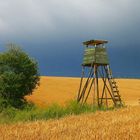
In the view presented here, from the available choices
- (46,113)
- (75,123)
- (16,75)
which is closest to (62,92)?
(16,75)

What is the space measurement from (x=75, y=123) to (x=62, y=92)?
178 ft

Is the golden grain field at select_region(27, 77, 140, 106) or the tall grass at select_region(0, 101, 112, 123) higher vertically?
the golden grain field at select_region(27, 77, 140, 106)

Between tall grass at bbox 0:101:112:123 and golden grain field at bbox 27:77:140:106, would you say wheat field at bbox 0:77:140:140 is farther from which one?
tall grass at bbox 0:101:112:123

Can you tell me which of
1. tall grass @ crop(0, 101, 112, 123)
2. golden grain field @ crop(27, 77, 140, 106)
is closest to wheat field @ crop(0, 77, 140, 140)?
golden grain field @ crop(27, 77, 140, 106)

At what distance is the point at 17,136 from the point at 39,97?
1965 inches

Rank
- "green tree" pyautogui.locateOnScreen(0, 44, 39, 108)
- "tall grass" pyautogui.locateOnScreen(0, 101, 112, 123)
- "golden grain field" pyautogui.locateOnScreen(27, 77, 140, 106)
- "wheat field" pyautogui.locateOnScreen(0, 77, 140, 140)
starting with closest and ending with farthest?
"wheat field" pyautogui.locateOnScreen(0, 77, 140, 140) → "tall grass" pyautogui.locateOnScreen(0, 101, 112, 123) → "green tree" pyautogui.locateOnScreen(0, 44, 39, 108) → "golden grain field" pyautogui.locateOnScreen(27, 77, 140, 106)

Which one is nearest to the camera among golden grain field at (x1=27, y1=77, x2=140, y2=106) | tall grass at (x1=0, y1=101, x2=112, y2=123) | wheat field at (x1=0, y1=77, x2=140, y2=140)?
wheat field at (x1=0, y1=77, x2=140, y2=140)

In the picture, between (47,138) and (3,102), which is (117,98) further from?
(47,138)

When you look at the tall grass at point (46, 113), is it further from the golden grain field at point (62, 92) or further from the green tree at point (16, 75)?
the golden grain field at point (62, 92)

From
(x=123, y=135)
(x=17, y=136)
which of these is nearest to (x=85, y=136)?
(x=123, y=135)

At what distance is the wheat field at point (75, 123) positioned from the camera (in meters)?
15.0

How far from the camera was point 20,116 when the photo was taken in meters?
29.1

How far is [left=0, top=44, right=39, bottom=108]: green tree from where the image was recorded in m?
47.6

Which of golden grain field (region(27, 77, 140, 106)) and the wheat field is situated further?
golden grain field (region(27, 77, 140, 106))
